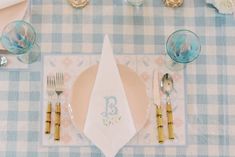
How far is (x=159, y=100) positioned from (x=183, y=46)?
0.47ft

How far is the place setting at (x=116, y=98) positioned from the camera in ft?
3.52

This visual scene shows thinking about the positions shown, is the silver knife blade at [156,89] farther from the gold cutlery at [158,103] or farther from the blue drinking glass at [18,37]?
the blue drinking glass at [18,37]

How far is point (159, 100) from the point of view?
43.7 inches

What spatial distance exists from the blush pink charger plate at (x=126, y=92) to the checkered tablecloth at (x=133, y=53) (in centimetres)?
6

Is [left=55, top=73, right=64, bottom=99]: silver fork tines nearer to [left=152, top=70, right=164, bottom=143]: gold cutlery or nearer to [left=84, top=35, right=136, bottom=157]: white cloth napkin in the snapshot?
[left=84, top=35, right=136, bottom=157]: white cloth napkin

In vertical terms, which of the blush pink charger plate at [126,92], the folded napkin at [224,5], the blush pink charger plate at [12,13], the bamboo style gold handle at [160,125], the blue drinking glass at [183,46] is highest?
the folded napkin at [224,5]

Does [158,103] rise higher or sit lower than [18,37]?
lower

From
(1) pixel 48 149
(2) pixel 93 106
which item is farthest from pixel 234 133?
(1) pixel 48 149

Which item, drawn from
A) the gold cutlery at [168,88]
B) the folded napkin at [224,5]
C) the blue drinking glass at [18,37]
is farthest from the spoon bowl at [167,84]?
the blue drinking glass at [18,37]

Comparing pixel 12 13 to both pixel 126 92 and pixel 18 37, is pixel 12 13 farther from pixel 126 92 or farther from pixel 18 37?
pixel 126 92

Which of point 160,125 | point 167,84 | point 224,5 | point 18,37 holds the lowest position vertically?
point 160,125

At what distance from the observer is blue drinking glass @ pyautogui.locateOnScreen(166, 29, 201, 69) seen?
110 centimetres

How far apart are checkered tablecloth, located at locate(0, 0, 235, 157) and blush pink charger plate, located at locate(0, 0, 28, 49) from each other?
3 centimetres

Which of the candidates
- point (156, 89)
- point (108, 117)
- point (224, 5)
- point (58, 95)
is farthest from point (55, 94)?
point (224, 5)
